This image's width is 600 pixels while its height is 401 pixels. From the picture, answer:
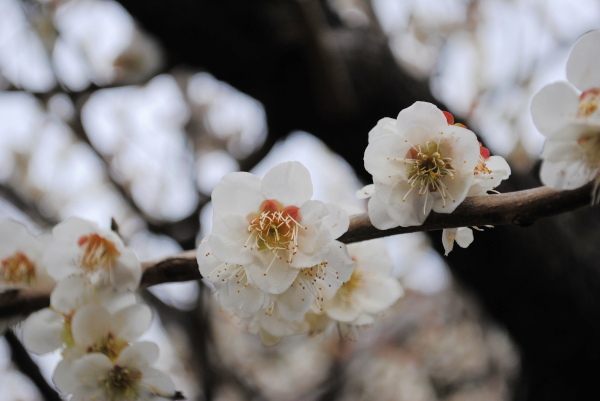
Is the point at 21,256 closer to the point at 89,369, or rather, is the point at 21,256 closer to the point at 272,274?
the point at 89,369

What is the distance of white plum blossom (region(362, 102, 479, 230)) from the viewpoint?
1.63 ft

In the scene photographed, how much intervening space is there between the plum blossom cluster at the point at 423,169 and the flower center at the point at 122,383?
350 millimetres

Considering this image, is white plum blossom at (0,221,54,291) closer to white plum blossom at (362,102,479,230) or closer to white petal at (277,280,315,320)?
white petal at (277,280,315,320)

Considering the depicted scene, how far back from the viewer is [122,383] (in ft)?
2.05

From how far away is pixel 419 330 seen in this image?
10.9 ft

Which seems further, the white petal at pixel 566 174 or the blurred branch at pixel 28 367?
the blurred branch at pixel 28 367

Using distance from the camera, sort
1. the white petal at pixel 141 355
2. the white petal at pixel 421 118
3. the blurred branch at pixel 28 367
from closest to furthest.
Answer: the white petal at pixel 421 118
the white petal at pixel 141 355
the blurred branch at pixel 28 367

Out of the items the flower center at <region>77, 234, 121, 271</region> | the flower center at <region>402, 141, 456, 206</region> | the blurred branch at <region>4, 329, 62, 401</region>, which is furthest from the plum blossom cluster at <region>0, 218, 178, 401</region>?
the blurred branch at <region>4, 329, 62, 401</region>

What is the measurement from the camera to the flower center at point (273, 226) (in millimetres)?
530

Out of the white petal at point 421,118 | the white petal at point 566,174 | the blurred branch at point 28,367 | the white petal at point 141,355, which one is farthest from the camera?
the blurred branch at point 28,367

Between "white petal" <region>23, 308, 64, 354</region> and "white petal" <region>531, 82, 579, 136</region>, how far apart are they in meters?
0.57

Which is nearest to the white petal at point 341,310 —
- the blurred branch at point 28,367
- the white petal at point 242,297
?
the white petal at point 242,297

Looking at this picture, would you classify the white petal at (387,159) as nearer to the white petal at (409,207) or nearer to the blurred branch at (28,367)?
the white petal at (409,207)

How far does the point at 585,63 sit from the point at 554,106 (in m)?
0.05
